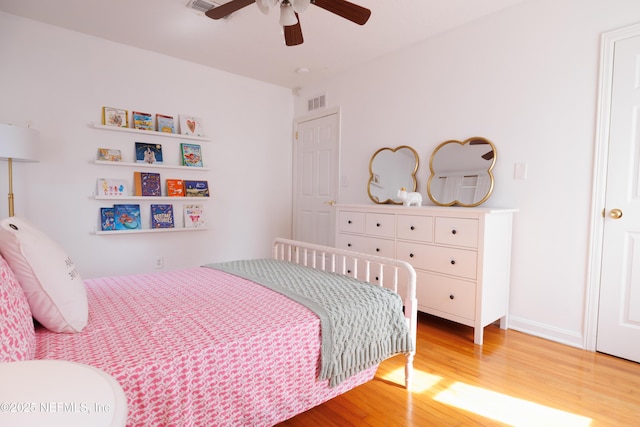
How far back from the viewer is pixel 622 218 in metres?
2.12

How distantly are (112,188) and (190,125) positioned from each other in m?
1.03

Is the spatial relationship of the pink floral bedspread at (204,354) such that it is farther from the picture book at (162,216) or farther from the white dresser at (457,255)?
the picture book at (162,216)

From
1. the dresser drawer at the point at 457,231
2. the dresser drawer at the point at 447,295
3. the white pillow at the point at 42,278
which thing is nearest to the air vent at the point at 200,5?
the white pillow at the point at 42,278

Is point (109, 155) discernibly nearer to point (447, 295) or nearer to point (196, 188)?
point (196, 188)

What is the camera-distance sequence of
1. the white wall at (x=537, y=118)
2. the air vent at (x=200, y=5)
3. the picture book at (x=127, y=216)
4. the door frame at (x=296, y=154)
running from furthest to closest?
the door frame at (x=296, y=154) → the picture book at (x=127, y=216) → the air vent at (x=200, y=5) → the white wall at (x=537, y=118)

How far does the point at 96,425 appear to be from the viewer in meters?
0.36

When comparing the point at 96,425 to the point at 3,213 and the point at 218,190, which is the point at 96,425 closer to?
the point at 3,213

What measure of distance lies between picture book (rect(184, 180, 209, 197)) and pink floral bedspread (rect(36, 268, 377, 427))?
215 centimetres

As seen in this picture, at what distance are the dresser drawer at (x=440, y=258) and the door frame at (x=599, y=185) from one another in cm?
75

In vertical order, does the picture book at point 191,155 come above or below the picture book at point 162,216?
above

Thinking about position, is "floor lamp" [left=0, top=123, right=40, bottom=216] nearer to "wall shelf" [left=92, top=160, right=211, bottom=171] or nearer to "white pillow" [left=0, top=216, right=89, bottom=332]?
"wall shelf" [left=92, top=160, right=211, bottom=171]

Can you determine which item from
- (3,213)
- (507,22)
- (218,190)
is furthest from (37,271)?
(507,22)

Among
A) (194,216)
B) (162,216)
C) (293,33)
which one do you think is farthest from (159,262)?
(293,33)

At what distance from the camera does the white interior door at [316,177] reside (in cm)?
402
